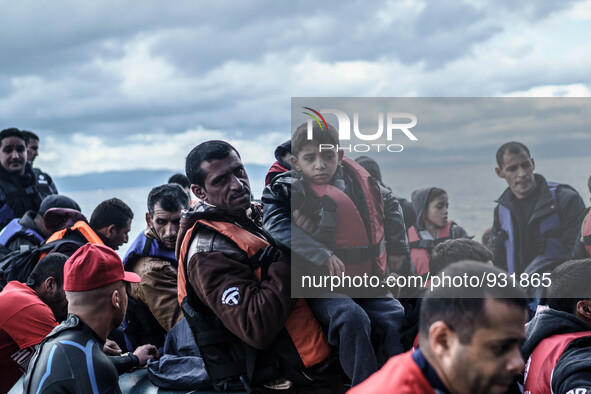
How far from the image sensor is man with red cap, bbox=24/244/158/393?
285 cm

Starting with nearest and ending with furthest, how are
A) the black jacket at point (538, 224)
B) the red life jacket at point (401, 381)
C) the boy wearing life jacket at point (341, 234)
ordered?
the red life jacket at point (401, 381) → the boy wearing life jacket at point (341, 234) → the black jacket at point (538, 224)

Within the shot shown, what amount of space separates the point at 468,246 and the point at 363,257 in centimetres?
62

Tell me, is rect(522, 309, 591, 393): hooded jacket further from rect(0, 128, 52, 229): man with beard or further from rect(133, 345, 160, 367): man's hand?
rect(0, 128, 52, 229): man with beard

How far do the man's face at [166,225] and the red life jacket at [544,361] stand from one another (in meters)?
2.90

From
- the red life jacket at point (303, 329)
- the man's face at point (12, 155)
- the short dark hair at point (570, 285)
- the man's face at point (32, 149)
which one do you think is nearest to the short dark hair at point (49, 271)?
the red life jacket at point (303, 329)

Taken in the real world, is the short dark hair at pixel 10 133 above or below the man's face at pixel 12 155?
above

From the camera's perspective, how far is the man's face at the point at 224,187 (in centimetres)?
313

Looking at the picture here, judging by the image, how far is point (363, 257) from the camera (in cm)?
289

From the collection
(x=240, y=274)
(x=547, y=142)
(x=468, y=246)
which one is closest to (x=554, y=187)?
(x=547, y=142)

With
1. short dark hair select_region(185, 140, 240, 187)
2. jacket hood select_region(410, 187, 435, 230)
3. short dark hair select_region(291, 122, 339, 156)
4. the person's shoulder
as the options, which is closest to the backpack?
short dark hair select_region(185, 140, 240, 187)

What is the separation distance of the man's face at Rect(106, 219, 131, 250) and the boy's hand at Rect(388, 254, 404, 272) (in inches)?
131

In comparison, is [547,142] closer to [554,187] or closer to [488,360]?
[554,187]

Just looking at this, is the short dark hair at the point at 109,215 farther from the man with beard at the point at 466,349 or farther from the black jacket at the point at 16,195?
the man with beard at the point at 466,349

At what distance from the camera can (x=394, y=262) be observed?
10.1ft
